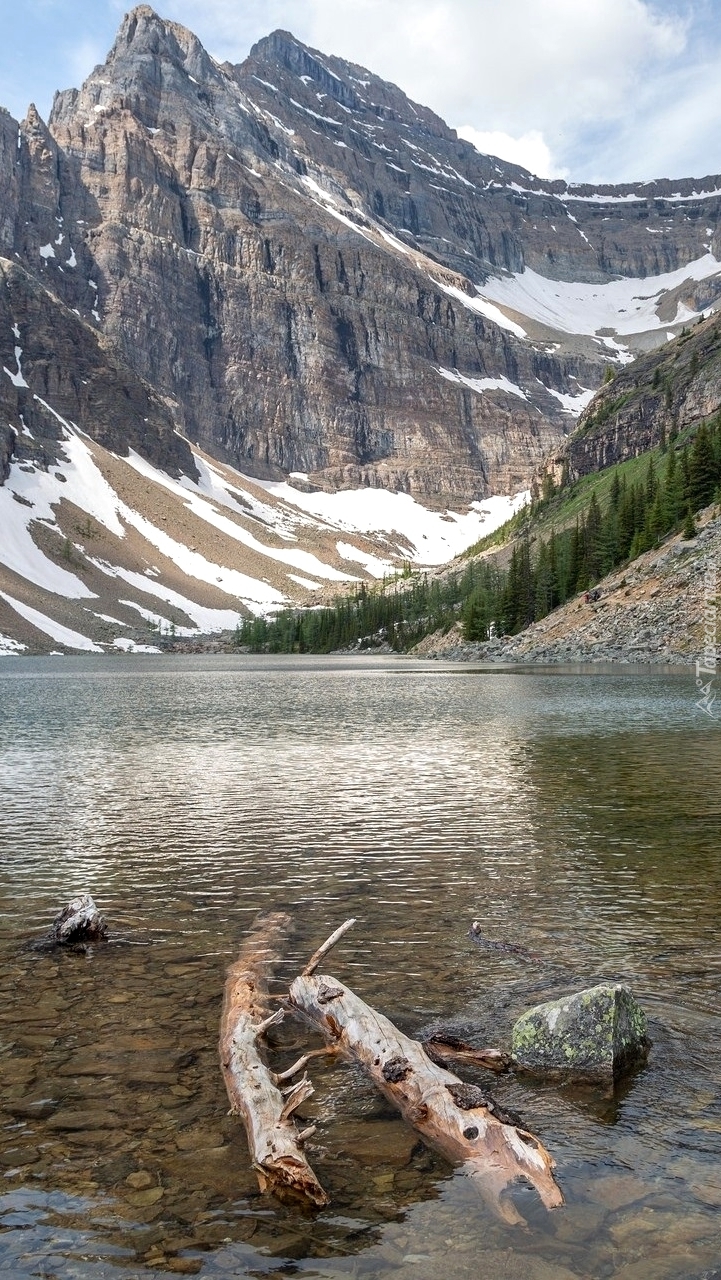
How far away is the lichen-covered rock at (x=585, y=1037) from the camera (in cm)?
899

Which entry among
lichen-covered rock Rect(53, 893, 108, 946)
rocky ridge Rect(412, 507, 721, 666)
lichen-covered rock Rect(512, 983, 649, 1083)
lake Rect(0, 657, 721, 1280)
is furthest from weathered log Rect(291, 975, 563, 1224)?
rocky ridge Rect(412, 507, 721, 666)

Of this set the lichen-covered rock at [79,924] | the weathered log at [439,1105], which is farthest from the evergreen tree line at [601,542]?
the weathered log at [439,1105]

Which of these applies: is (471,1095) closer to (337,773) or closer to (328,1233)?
(328,1233)

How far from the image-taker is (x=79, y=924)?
44.1 ft

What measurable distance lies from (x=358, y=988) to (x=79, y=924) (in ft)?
16.0

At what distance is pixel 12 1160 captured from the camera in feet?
25.1

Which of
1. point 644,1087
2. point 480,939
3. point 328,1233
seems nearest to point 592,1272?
point 328,1233

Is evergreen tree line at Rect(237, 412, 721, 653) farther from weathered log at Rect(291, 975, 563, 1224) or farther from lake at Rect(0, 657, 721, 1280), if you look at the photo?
weathered log at Rect(291, 975, 563, 1224)

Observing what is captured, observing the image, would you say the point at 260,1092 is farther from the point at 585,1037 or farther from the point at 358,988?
the point at 585,1037

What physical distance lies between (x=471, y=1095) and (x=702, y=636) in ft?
287

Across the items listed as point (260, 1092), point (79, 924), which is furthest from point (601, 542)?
point (260, 1092)

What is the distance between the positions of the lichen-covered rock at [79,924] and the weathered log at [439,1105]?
481 cm

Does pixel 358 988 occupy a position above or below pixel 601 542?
below

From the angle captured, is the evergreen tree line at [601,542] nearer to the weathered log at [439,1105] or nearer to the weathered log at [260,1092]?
the weathered log at [260,1092]
